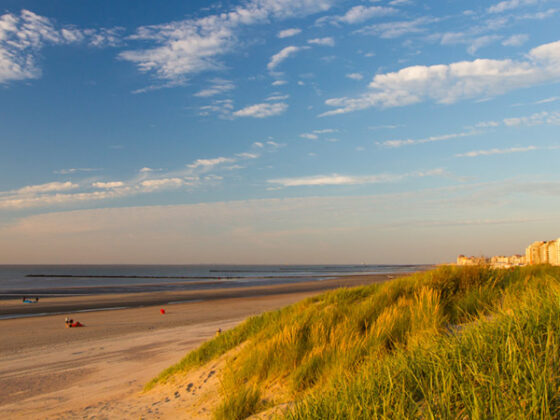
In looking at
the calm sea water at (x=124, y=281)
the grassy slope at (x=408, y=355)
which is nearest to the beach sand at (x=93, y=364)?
the grassy slope at (x=408, y=355)

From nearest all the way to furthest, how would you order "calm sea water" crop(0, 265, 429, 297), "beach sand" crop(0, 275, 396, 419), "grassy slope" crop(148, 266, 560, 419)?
"grassy slope" crop(148, 266, 560, 419) → "beach sand" crop(0, 275, 396, 419) → "calm sea water" crop(0, 265, 429, 297)

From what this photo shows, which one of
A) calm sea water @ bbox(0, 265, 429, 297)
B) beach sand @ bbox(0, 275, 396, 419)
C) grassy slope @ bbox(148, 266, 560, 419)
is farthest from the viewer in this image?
calm sea water @ bbox(0, 265, 429, 297)

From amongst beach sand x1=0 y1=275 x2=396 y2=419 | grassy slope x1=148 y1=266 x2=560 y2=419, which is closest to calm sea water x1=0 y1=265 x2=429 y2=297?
beach sand x1=0 y1=275 x2=396 y2=419

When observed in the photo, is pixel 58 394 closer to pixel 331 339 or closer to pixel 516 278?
pixel 331 339

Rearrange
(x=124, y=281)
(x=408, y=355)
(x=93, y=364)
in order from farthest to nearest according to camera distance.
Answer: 1. (x=124, y=281)
2. (x=93, y=364)
3. (x=408, y=355)

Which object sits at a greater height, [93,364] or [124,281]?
[93,364]

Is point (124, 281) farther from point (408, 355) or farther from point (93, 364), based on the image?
point (408, 355)

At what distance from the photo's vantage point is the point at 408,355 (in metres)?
3.82

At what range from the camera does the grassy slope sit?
2775 mm

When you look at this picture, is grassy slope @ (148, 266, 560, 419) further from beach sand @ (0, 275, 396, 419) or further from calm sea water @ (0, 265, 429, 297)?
calm sea water @ (0, 265, 429, 297)

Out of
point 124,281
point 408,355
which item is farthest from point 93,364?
point 124,281

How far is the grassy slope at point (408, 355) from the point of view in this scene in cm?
278

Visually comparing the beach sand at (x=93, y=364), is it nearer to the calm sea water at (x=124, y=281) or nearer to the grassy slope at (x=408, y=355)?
the grassy slope at (x=408, y=355)

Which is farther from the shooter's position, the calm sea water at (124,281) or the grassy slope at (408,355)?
the calm sea water at (124,281)
